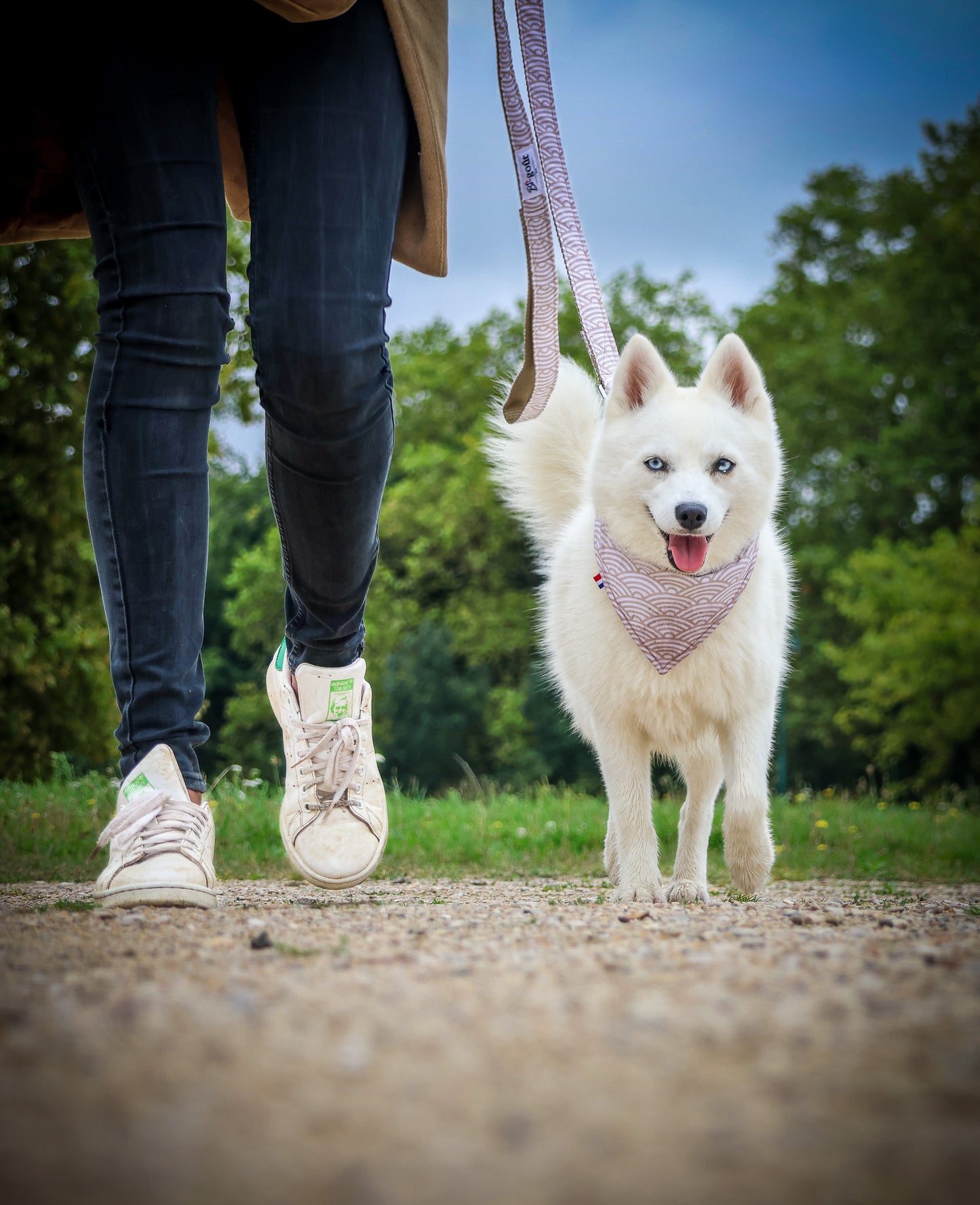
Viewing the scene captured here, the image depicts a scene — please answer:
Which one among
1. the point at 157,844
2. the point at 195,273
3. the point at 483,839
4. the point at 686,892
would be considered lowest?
the point at 483,839

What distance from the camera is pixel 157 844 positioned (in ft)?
7.55

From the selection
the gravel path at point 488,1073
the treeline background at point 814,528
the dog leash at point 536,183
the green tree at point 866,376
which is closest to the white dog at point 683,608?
the dog leash at point 536,183

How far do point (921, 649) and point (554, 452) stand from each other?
22.1m

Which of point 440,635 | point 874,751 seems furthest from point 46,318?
point 874,751

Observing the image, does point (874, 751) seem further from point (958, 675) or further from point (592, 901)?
point (592, 901)

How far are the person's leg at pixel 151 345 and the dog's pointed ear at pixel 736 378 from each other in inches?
73.2

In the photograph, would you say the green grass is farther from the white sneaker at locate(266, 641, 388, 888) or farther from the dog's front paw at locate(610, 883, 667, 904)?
the white sneaker at locate(266, 641, 388, 888)

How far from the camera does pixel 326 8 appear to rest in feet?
7.61

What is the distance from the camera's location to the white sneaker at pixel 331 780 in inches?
104

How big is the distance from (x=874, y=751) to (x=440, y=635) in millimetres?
11340

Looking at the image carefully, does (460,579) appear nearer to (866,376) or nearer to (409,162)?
(866,376)

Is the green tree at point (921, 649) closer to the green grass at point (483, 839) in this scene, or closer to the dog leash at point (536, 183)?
the green grass at point (483, 839)

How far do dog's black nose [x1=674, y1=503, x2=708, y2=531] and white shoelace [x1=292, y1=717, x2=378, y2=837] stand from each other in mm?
1272

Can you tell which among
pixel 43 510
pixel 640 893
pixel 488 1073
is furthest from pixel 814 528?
pixel 488 1073
